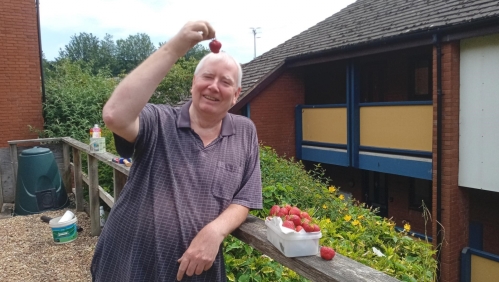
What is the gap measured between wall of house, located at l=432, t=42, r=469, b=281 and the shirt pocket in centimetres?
778

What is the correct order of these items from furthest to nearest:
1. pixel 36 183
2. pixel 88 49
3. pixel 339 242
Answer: pixel 88 49 < pixel 36 183 < pixel 339 242

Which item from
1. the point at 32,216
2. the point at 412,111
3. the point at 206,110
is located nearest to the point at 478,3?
the point at 412,111

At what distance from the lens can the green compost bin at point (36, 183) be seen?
6.53 metres

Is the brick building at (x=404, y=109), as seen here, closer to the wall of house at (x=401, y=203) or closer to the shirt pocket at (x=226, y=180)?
the wall of house at (x=401, y=203)

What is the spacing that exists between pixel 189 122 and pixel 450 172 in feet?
26.2

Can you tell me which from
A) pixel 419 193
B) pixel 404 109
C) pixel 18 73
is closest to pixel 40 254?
pixel 18 73

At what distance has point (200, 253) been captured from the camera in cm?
152

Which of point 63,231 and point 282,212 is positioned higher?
point 282,212

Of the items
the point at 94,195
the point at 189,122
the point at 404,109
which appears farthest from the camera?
the point at 404,109

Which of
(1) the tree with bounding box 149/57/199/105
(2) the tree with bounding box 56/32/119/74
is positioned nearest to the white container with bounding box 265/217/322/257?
(1) the tree with bounding box 149/57/199/105

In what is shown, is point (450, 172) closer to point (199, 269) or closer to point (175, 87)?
point (199, 269)

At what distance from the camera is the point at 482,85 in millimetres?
7965

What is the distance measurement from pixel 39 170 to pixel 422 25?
25.3ft

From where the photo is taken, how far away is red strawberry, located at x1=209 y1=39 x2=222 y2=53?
1.63 metres
